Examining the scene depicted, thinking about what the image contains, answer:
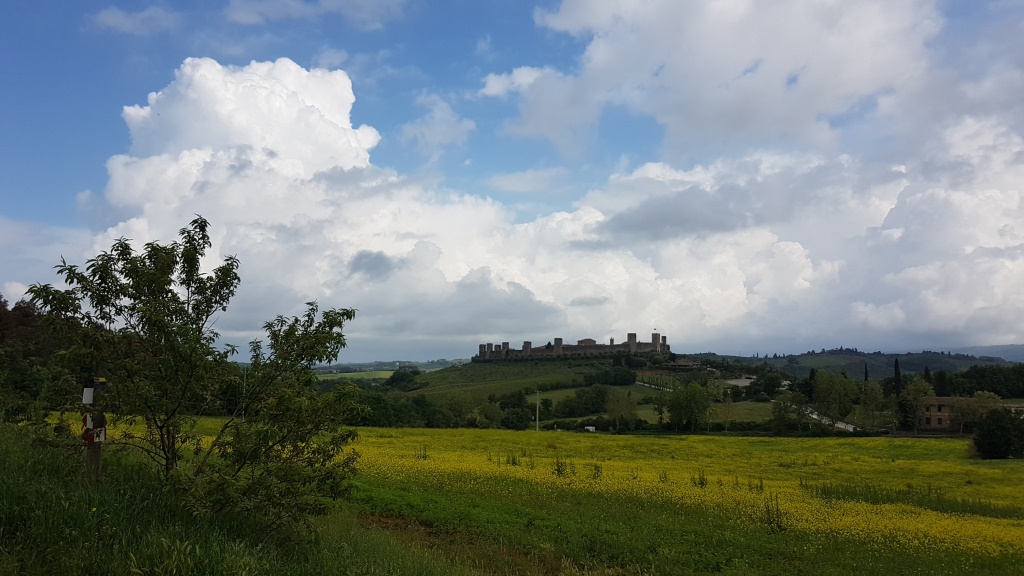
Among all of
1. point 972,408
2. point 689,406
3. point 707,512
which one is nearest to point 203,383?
point 707,512

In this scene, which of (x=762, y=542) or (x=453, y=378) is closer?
(x=762, y=542)

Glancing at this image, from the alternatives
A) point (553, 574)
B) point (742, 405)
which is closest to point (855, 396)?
point (742, 405)

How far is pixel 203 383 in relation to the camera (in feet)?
31.7

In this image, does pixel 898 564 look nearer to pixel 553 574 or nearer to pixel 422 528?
pixel 553 574

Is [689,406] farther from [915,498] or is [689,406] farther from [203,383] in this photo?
[203,383]

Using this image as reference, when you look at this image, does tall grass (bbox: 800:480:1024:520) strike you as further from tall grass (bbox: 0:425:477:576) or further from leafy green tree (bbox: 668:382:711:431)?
leafy green tree (bbox: 668:382:711:431)

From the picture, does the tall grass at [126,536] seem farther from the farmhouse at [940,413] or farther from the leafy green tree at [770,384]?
the leafy green tree at [770,384]

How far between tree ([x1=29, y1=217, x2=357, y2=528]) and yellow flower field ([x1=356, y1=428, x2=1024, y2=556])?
1249 centimetres

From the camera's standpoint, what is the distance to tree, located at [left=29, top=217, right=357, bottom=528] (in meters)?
9.22

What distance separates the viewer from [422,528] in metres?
16.4

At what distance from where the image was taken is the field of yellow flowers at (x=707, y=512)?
14.6 m

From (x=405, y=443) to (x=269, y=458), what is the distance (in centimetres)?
3312

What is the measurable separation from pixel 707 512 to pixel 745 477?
12.2 m

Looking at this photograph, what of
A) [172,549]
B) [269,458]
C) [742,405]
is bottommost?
[742,405]
